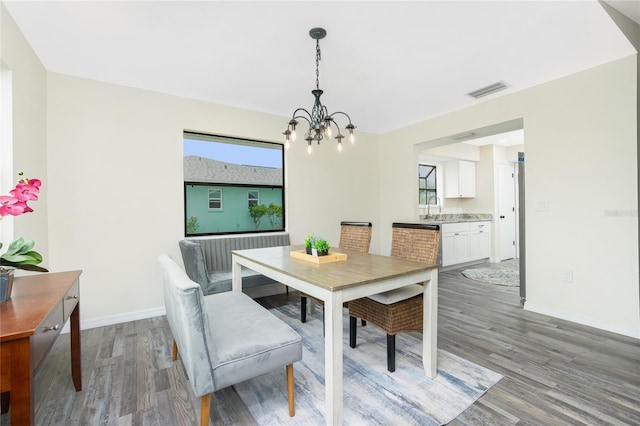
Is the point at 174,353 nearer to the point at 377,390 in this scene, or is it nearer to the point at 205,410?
the point at 205,410

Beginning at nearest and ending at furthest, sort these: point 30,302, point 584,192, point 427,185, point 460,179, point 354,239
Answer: point 30,302 < point 584,192 < point 354,239 < point 460,179 < point 427,185

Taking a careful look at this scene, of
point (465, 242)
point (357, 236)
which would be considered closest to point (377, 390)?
point (357, 236)

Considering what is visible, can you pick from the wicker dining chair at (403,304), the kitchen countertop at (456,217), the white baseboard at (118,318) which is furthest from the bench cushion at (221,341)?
the kitchen countertop at (456,217)

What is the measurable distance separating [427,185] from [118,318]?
5.92 metres

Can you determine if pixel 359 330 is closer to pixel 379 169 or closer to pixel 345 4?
pixel 345 4

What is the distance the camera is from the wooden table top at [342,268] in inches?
61.7

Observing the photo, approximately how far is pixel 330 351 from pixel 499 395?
1157 mm

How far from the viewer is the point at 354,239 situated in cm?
307

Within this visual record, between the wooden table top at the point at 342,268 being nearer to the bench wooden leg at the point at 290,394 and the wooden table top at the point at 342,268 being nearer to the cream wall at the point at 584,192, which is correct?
the bench wooden leg at the point at 290,394

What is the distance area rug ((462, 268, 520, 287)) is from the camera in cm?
436

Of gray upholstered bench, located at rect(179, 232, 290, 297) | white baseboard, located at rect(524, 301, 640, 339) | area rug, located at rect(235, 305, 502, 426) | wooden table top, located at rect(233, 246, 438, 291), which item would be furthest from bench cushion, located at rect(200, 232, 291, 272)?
white baseboard, located at rect(524, 301, 640, 339)

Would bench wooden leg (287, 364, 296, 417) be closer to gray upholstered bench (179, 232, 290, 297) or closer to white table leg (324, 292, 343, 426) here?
white table leg (324, 292, 343, 426)

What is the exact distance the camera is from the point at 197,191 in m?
3.54

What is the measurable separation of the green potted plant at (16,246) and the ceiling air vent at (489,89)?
12.6ft
